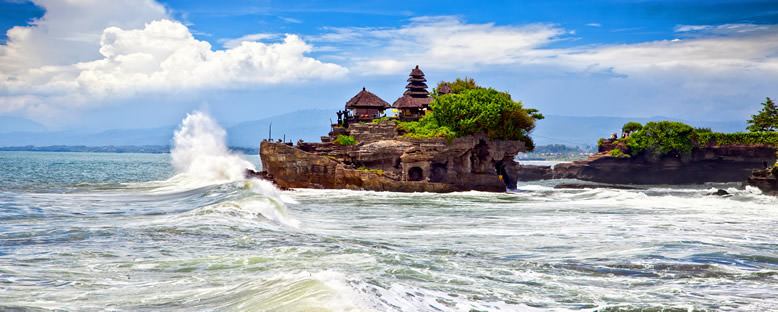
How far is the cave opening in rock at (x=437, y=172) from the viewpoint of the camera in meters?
40.8

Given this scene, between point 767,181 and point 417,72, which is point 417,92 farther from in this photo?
point 767,181

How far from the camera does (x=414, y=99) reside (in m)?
49.2

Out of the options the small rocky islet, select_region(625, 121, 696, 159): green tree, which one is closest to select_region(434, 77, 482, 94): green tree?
the small rocky islet

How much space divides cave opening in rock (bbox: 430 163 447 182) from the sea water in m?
14.6

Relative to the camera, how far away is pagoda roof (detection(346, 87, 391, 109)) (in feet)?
157

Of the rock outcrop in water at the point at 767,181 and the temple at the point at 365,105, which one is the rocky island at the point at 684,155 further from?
the temple at the point at 365,105

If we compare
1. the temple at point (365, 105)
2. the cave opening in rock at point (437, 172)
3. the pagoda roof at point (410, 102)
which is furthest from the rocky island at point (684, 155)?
the cave opening in rock at point (437, 172)

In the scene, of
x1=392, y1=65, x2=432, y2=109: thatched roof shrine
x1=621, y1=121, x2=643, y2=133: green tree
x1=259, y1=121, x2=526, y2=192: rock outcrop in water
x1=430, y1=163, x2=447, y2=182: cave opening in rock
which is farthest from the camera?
x1=621, y1=121, x2=643, y2=133: green tree

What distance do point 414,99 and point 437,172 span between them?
9759mm

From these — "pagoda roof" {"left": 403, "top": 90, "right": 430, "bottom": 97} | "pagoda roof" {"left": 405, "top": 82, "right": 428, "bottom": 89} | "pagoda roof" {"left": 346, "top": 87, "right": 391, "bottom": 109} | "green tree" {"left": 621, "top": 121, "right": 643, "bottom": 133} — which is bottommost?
"green tree" {"left": 621, "top": 121, "right": 643, "bottom": 133}

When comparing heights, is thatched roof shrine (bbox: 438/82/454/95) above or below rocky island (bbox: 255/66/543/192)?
above

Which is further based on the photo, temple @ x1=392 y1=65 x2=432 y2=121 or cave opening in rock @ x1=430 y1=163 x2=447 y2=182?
temple @ x1=392 y1=65 x2=432 y2=121

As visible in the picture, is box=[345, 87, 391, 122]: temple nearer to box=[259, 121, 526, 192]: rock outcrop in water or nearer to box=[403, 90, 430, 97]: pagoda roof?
box=[403, 90, 430, 97]: pagoda roof

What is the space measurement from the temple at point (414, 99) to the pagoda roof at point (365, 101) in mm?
1399
